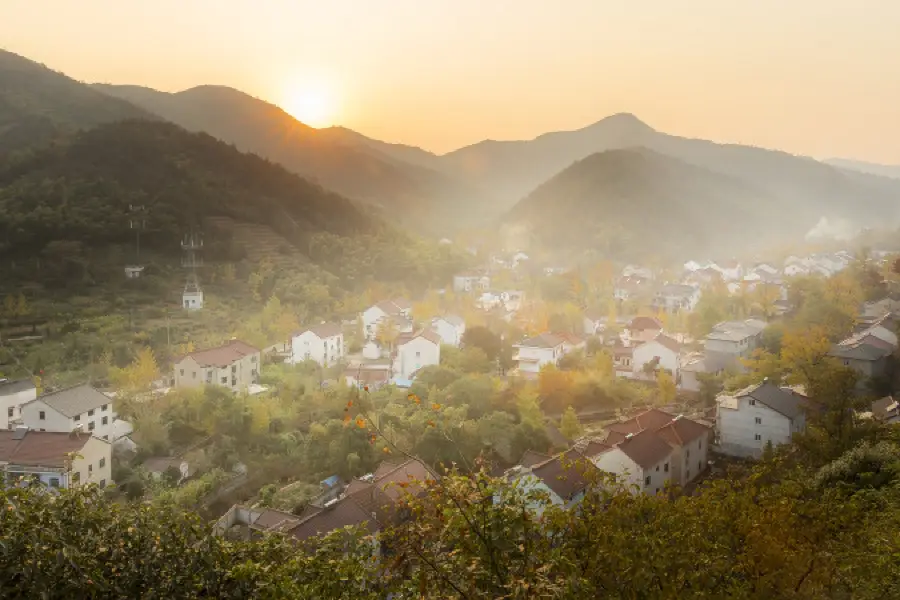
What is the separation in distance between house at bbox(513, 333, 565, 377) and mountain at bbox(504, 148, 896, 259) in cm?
2529

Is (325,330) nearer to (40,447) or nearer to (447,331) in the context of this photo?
(447,331)

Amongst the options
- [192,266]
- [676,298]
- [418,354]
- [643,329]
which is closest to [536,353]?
[418,354]

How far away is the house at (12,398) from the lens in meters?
10.1

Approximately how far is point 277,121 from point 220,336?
29.3m

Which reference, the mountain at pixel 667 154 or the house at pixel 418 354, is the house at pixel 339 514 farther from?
the mountain at pixel 667 154

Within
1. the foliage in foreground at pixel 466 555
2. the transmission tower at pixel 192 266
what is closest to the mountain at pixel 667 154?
the transmission tower at pixel 192 266

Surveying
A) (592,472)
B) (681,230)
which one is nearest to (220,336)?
(592,472)

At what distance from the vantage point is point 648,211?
153 ft

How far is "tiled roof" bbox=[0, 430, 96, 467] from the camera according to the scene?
26.2ft

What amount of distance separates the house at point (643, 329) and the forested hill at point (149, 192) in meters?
15.0

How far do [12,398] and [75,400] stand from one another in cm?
145

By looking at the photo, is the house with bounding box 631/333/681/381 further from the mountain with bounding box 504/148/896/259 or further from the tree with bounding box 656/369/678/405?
the mountain with bounding box 504/148/896/259

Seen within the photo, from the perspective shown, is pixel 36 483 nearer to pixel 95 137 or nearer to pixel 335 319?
pixel 335 319

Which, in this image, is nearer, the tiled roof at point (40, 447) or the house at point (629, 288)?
the tiled roof at point (40, 447)
